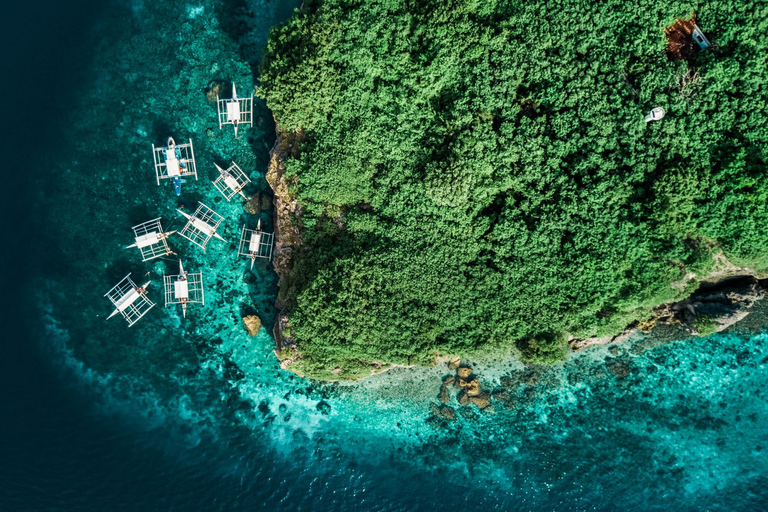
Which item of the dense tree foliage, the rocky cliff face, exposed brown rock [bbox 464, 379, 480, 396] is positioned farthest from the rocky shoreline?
exposed brown rock [bbox 464, 379, 480, 396]

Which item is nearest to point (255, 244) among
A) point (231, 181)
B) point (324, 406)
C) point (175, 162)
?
point (231, 181)

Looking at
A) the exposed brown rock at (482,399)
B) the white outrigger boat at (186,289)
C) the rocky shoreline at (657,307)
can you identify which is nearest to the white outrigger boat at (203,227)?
the white outrigger boat at (186,289)

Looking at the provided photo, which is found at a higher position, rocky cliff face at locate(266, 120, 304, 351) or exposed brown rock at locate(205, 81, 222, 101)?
exposed brown rock at locate(205, 81, 222, 101)

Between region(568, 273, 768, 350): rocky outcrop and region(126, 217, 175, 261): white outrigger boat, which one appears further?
region(126, 217, 175, 261): white outrigger boat

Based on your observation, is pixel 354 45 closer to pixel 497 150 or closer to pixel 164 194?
pixel 497 150

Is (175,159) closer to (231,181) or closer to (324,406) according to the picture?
(231,181)

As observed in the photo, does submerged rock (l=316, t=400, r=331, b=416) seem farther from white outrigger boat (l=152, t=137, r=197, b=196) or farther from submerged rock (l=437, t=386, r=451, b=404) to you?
white outrigger boat (l=152, t=137, r=197, b=196)
